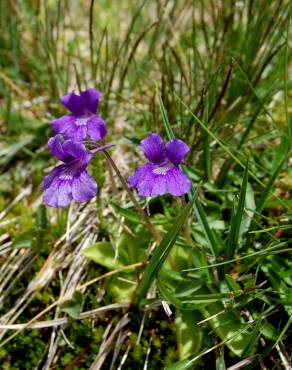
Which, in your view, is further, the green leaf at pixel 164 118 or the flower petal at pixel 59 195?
the green leaf at pixel 164 118

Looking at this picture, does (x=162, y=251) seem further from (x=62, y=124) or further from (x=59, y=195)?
(x=62, y=124)

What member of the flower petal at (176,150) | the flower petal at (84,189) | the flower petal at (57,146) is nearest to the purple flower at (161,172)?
the flower petal at (176,150)

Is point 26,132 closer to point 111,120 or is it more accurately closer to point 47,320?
point 111,120

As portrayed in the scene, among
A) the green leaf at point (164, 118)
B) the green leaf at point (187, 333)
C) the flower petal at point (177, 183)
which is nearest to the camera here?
the flower petal at point (177, 183)

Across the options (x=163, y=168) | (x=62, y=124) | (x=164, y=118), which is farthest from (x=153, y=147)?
(x=62, y=124)

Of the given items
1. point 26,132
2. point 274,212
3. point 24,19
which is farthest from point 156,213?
point 24,19

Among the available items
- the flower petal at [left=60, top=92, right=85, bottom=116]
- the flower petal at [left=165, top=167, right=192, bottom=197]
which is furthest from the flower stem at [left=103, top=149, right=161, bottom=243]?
the flower petal at [left=60, top=92, right=85, bottom=116]

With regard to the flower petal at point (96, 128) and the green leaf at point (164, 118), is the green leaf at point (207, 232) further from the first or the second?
the flower petal at point (96, 128)
